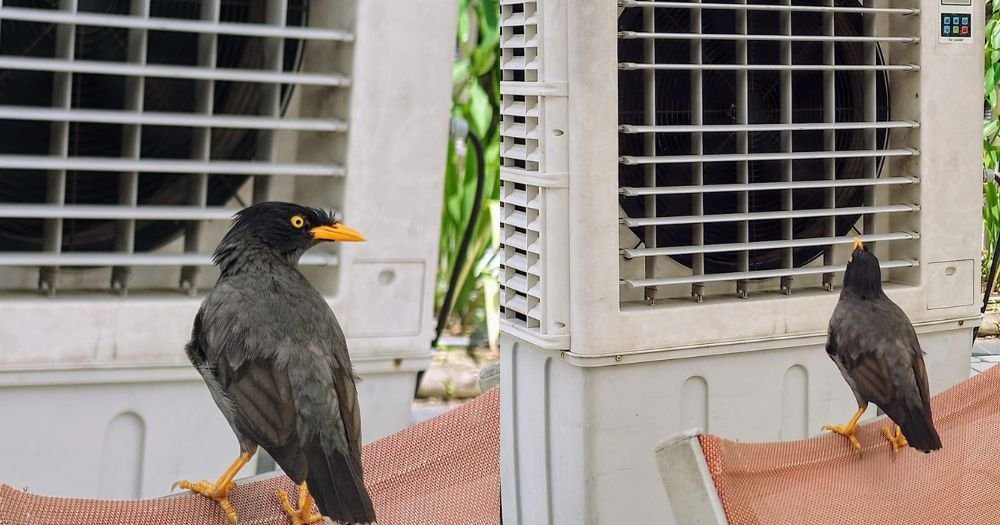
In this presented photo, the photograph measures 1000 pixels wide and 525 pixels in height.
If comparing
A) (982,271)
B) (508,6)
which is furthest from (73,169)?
(982,271)

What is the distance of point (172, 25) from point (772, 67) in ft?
2.28

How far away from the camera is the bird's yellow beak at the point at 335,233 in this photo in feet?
3.82

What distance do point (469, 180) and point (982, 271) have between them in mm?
1361

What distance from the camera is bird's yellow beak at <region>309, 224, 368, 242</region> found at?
1163 millimetres

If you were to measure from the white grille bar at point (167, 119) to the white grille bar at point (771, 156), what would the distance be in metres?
0.42

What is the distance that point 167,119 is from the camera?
4.76ft

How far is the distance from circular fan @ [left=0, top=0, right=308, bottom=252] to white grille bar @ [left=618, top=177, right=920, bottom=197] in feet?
1.63

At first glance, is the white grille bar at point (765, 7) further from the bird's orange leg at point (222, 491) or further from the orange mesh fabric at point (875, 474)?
the bird's orange leg at point (222, 491)

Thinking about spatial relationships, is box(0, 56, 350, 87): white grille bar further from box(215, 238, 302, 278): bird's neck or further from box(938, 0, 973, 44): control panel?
box(938, 0, 973, 44): control panel

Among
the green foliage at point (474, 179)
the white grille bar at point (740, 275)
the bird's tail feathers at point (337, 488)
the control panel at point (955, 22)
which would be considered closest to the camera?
the bird's tail feathers at point (337, 488)

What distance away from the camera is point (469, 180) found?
2.69 m

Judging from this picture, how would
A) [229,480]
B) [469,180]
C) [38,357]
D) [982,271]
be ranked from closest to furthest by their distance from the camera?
[229,480] → [38,357] → [982,271] → [469,180]

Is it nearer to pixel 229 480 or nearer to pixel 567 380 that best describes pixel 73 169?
pixel 229 480

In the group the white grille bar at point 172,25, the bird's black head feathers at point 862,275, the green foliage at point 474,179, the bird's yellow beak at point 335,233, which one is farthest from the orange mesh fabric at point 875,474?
the green foliage at point 474,179
